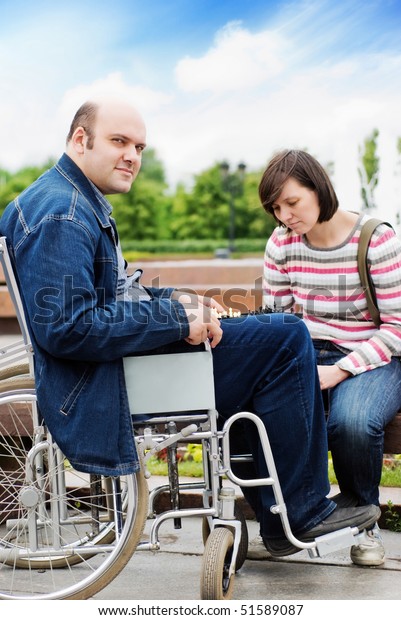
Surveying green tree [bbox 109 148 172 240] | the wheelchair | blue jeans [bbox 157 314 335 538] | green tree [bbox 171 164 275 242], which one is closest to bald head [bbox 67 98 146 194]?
the wheelchair

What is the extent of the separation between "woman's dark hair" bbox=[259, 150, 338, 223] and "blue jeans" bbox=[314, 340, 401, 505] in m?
0.68

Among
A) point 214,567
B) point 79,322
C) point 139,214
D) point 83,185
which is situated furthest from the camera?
point 139,214

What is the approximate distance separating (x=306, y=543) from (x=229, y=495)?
1.02ft

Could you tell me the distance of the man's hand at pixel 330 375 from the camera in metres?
3.27

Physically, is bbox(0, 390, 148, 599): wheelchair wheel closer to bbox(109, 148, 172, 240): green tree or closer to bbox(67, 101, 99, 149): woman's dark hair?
bbox(67, 101, 99, 149): woman's dark hair

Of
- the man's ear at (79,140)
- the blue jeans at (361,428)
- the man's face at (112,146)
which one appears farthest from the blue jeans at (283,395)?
the man's ear at (79,140)

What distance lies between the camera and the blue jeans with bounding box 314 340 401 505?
3098 millimetres

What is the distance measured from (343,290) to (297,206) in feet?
1.23

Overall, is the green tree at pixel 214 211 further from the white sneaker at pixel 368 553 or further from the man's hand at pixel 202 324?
the man's hand at pixel 202 324

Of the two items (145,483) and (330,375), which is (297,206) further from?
(145,483)

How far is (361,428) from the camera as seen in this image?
3080mm

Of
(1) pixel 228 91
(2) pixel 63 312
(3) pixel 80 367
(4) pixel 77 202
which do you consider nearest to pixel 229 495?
(3) pixel 80 367

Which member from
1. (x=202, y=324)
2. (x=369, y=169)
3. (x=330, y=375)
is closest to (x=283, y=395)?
(x=202, y=324)

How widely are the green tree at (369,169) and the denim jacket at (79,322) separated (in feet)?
58.0
